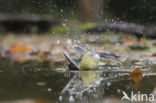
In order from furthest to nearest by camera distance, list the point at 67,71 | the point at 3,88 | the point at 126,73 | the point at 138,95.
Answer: the point at 67,71 < the point at 126,73 < the point at 3,88 < the point at 138,95

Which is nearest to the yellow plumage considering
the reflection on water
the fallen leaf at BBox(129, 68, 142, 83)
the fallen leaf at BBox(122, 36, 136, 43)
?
the reflection on water

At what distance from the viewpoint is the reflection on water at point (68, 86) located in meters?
2.03

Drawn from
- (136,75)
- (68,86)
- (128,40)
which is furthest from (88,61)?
(128,40)

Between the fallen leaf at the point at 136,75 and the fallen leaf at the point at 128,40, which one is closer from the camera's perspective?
the fallen leaf at the point at 136,75

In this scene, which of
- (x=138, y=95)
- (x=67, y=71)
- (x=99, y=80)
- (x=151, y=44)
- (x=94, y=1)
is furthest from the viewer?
(x=94, y=1)

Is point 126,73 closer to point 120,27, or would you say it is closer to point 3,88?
point 3,88

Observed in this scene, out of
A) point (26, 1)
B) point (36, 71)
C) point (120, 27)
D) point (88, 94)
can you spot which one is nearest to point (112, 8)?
point (120, 27)

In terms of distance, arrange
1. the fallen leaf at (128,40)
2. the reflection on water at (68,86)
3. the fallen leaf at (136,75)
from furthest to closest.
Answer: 1. the fallen leaf at (128,40)
2. the fallen leaf at (136,75)
3. the reflection on water at (68,86)

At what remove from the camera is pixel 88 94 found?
6.97 ft

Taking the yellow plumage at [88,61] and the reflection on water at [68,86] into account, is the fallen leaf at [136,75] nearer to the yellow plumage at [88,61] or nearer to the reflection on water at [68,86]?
the reflection on water at [68,86]

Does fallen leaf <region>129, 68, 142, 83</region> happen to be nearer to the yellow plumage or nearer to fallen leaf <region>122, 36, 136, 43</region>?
the yellow plumage

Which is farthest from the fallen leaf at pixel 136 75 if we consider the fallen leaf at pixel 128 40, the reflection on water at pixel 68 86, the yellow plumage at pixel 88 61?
the fallen leaf at pixel 128 40

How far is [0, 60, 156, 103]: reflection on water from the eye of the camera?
2.03 meters

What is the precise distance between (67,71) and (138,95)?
110 centimetres
